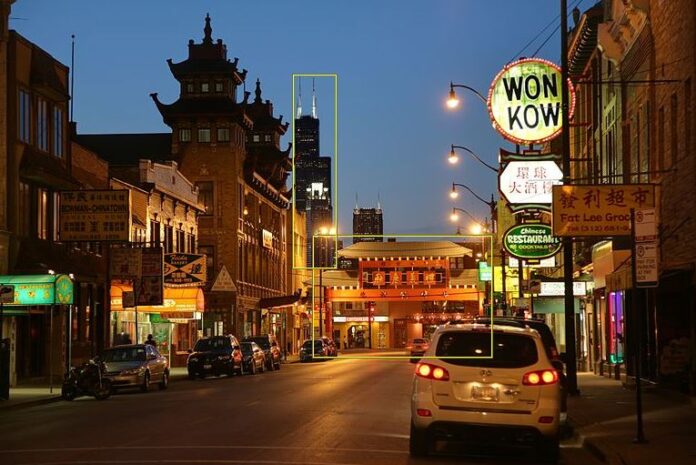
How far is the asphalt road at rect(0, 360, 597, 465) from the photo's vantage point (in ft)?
46.7

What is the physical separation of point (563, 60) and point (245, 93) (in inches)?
1912

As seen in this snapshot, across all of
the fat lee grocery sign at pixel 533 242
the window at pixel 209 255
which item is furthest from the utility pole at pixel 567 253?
the window at pixel 209 255

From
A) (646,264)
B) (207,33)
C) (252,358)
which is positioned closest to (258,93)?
(207,33)

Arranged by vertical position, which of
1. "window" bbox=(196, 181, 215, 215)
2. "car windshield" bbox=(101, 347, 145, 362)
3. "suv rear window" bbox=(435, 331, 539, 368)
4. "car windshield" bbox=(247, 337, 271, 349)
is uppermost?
"window" bbox=(196, 181, 215, 215)

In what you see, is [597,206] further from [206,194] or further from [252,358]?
[206,194]

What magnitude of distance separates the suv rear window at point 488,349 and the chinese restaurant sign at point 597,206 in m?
10.4

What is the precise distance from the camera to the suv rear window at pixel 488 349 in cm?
1394

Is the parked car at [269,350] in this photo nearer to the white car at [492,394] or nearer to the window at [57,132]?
the window at [57,132]

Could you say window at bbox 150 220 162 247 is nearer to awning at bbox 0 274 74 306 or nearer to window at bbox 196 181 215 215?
window at bbox 196 181 215 215

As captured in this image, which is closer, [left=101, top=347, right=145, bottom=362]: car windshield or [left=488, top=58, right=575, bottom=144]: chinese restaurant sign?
[left=488, top=58, right=575, bottom=144]: chinese restaurant sign

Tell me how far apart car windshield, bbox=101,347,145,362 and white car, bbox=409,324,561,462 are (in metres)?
19.8

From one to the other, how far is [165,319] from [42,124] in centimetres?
1674

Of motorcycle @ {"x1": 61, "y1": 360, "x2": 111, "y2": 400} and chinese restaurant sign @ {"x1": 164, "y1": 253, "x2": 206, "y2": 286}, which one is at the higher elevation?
chinese restaurant sign @ {"x1": 164, "y1": 253, "x2": 206, "y2": 286}

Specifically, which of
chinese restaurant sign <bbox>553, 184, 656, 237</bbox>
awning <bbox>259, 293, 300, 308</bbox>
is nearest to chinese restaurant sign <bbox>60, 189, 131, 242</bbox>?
chinese restaurant sign <bbox>553, 184, 656, 237</bbox>
